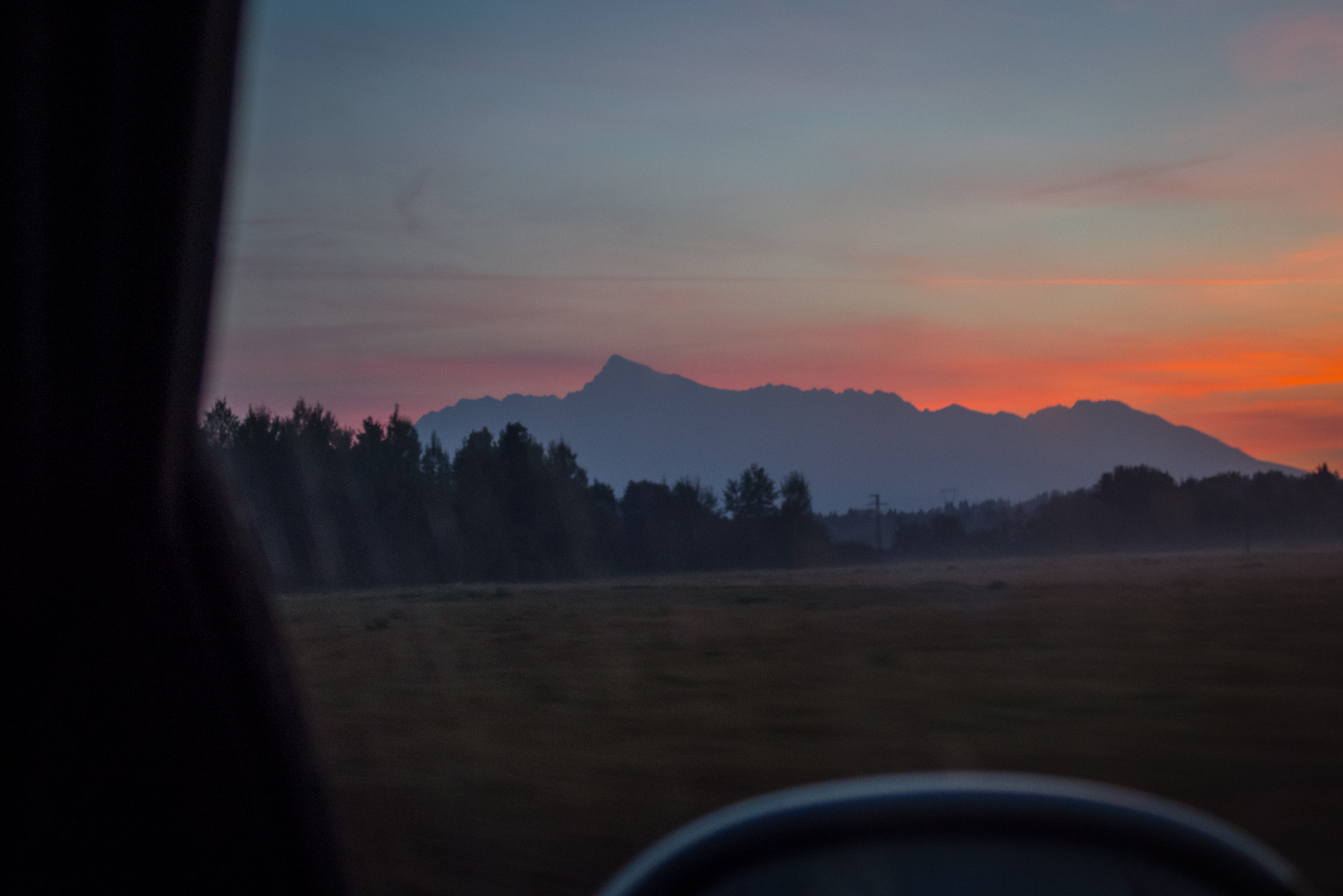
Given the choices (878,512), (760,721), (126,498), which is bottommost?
(760,721)

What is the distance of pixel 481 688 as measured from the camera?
10.1m

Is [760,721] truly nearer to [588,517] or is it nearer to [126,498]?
[126,498]

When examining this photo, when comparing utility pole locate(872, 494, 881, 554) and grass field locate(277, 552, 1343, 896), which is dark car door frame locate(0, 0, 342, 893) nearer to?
grass field locate(277, 552, 1343, 896)

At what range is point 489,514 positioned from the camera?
63.5m

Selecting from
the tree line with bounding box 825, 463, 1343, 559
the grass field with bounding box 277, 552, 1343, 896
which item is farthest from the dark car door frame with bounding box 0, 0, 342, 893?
the tree line with bounding box 825, 463, 1343, 559

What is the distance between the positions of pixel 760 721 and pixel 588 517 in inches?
2627

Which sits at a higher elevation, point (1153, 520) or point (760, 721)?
point (1153, 520)

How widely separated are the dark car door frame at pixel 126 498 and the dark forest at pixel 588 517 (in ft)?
47.4

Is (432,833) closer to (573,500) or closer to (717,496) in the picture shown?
(573,500)

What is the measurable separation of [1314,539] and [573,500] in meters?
61.6

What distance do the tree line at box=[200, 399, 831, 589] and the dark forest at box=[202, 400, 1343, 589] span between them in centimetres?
12

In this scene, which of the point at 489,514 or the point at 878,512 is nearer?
the point at 489,514

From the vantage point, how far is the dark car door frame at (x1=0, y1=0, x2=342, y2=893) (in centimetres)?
237

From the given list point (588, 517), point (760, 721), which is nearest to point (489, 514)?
point (588, 517)
